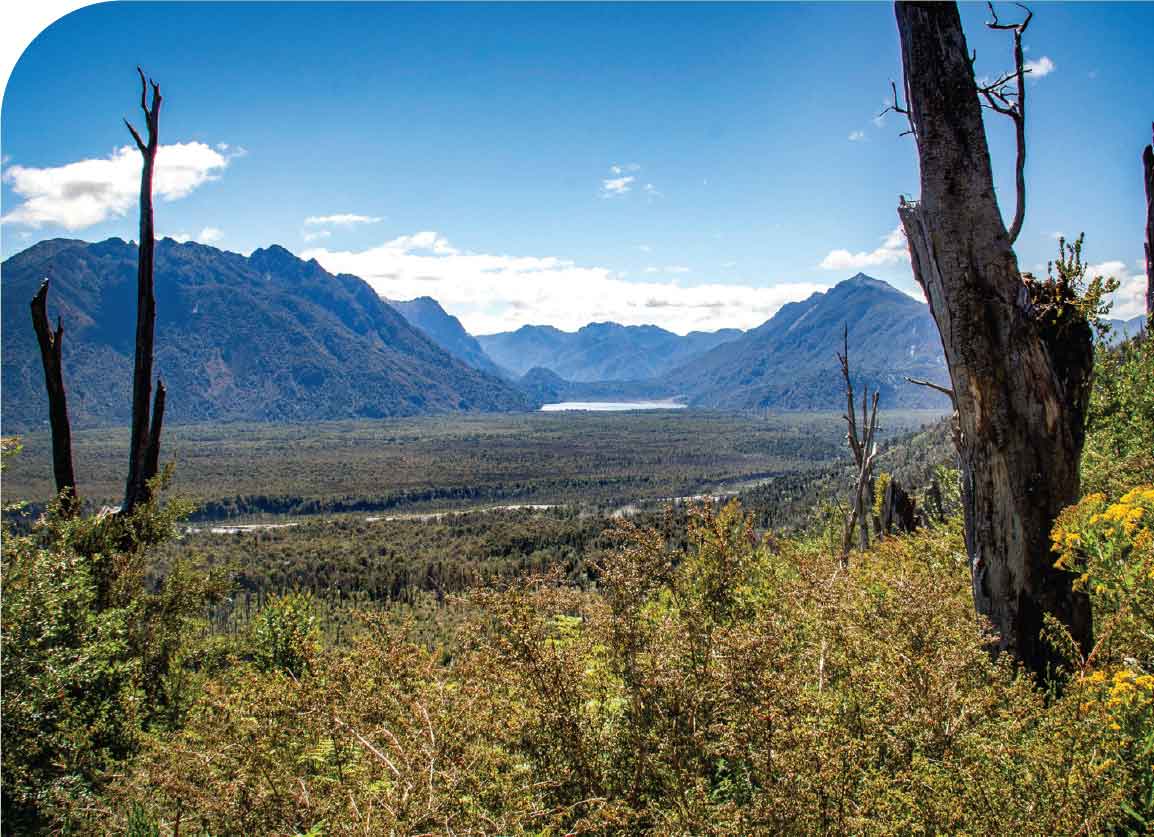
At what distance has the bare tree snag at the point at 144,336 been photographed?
8.28 metres

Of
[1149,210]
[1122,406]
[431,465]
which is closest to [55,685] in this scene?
[1122,406]

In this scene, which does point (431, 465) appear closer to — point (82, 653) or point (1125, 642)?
point (82, 653)

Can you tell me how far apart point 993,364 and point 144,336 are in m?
9.47

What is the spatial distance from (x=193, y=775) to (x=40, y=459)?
123 m

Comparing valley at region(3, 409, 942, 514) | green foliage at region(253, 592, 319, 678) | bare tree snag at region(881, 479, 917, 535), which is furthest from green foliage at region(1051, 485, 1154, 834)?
valley at region(3, 409, 942, 514)

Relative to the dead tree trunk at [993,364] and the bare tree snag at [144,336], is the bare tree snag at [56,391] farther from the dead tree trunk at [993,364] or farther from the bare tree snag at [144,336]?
the dead tree trunk at [993,364]

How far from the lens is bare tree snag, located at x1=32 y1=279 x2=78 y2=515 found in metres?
7.71

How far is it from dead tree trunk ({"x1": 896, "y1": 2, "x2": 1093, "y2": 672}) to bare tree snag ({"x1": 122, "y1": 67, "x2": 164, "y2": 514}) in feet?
28.3

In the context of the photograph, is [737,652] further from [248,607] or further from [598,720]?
[248,607]

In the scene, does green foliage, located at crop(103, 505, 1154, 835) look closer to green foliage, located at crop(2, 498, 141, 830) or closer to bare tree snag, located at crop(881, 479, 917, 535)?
green foliage, located at crop(2, 498, 141, 830)

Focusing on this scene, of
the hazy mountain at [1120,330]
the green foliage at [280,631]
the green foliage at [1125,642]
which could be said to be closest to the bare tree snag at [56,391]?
the green foliage at [280,631]

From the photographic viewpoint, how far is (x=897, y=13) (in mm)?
4574

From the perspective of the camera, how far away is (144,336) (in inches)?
342

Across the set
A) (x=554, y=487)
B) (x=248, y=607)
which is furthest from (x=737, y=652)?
(x=554, y=487)
